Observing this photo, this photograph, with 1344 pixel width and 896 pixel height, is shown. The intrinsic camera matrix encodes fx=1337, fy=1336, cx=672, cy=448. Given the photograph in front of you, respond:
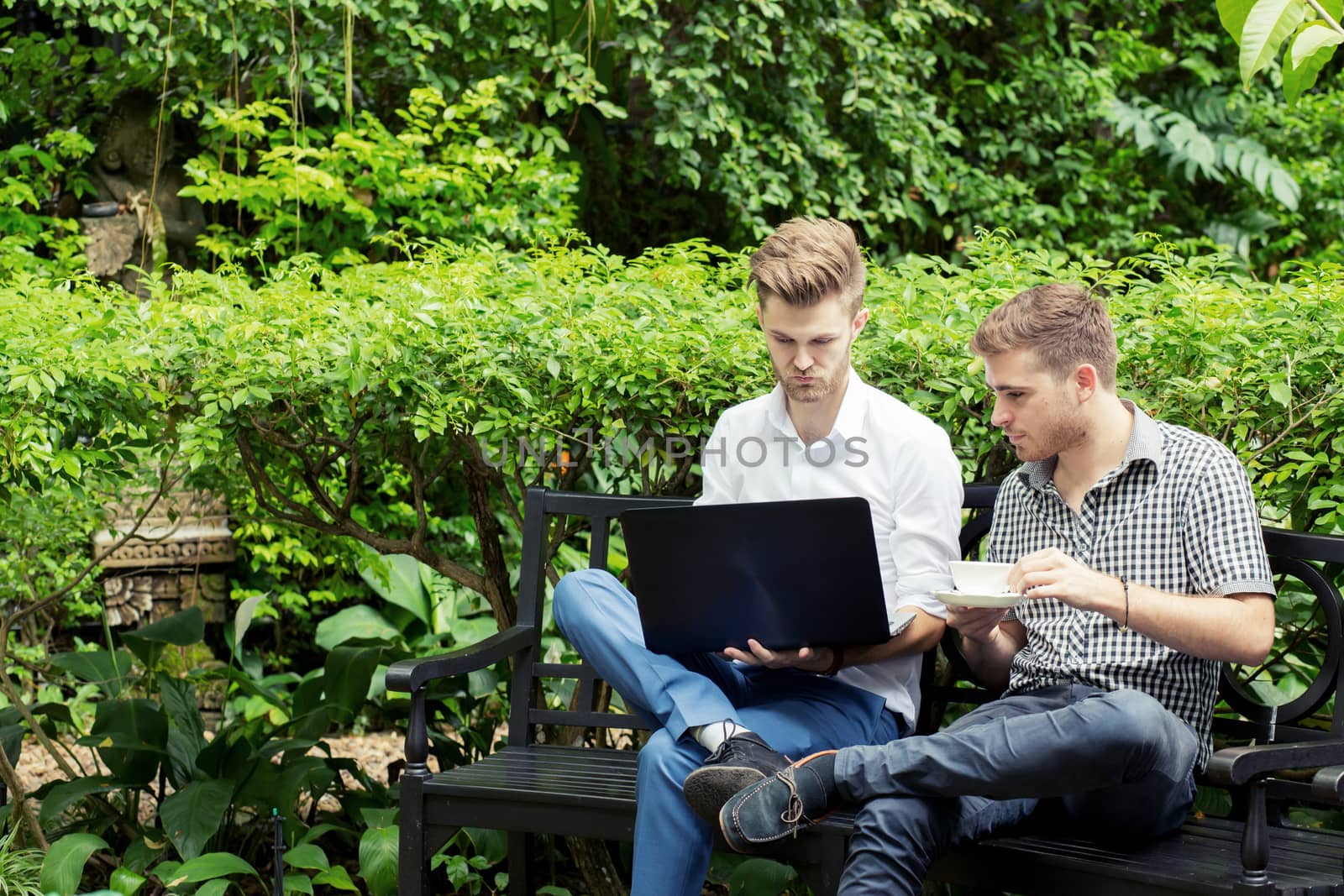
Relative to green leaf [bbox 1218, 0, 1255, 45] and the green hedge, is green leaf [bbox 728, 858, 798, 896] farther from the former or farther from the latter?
green leaf [bbox 1218, 0, 1255, 45]

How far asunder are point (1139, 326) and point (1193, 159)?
5.48m

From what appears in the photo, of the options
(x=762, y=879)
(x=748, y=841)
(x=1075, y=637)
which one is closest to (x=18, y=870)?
(x=762, y=879)

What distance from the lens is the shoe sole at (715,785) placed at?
2.39 meters

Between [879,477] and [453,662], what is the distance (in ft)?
3.28

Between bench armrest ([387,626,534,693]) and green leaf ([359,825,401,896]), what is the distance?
615mm

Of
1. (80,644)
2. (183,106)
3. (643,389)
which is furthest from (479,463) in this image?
(183,106)

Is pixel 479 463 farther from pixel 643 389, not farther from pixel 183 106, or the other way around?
pixel 183 106

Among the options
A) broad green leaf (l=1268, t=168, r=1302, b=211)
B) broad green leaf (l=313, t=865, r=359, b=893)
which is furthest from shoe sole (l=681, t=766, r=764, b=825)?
broad green leaf (l=1268, t=168, r=1302, b=211)

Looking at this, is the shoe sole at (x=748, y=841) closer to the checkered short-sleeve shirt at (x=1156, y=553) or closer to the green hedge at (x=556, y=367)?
the checkered short-sleeve shirt at (x=1156, y=553)

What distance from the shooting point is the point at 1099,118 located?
315 inches

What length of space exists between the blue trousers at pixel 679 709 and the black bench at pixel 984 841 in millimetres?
164

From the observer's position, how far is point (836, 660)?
2729mm

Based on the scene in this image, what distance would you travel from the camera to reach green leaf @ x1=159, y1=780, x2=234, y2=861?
11.1ft

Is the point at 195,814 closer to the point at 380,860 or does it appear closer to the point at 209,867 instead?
the point at 209,867
